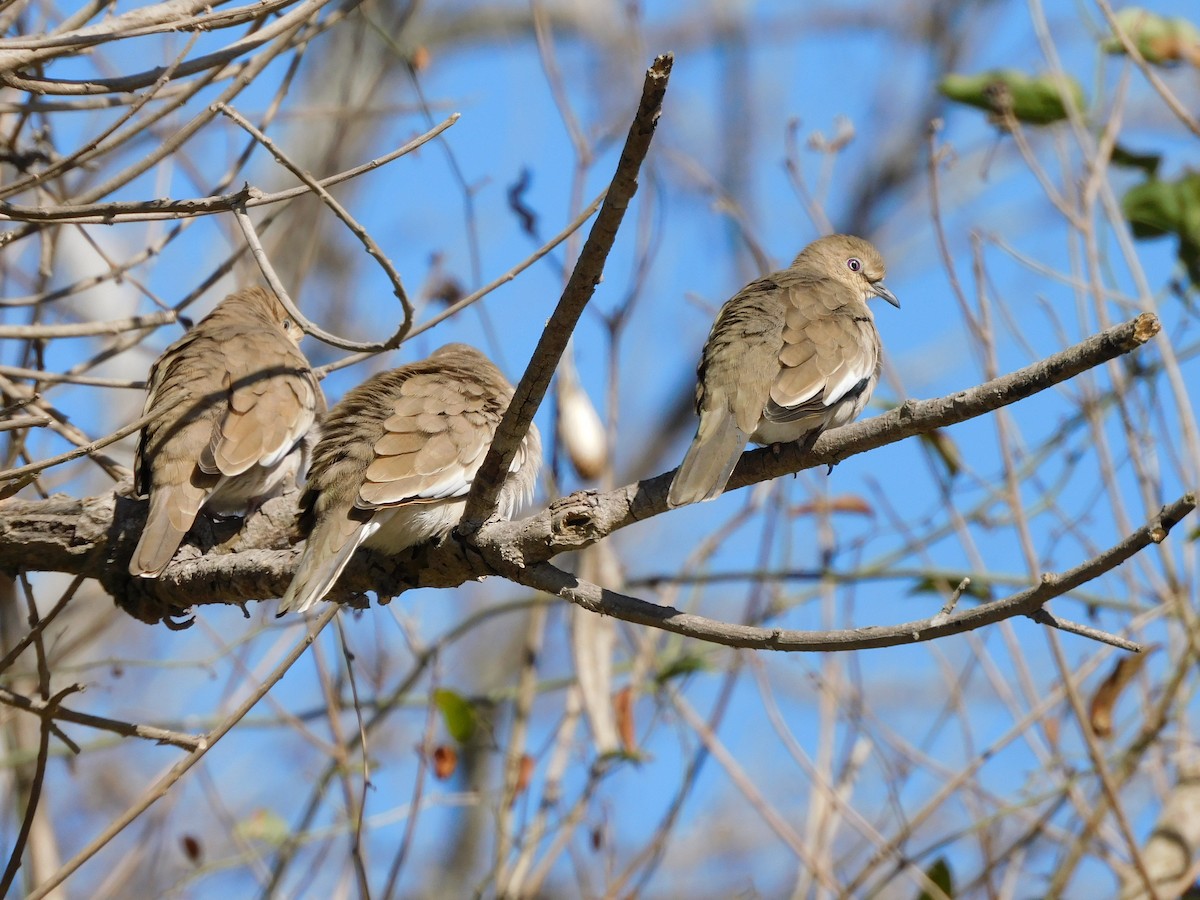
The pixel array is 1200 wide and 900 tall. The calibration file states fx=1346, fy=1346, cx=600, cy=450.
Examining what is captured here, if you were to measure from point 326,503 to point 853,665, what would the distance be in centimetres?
298

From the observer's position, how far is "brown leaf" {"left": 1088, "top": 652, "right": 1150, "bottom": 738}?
16.6ft

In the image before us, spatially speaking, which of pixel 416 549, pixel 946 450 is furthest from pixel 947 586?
pixel 416 549

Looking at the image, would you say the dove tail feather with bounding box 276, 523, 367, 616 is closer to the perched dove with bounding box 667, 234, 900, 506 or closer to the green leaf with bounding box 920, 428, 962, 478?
the perched dove with bounding box 667, 234, 900, 506

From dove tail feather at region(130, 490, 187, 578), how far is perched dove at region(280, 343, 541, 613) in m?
0.43

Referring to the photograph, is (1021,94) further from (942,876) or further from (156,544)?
(156,544)

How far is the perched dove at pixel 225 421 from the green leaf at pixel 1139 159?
366cm

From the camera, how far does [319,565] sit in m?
3.93

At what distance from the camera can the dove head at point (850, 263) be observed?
21.0 feet

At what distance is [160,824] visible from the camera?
19.0 feet

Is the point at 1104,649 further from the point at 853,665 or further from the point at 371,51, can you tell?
the point at 371,51

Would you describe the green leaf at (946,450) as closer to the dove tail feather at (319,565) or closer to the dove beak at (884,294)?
the dove beak at (884,294)

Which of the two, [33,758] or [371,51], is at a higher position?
[371,51]

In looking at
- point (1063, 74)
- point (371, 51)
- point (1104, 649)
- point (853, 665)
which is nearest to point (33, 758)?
point (853, 665)

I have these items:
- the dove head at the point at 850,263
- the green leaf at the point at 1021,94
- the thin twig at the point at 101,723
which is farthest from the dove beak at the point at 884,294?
the thin twig at the point at 101,723
